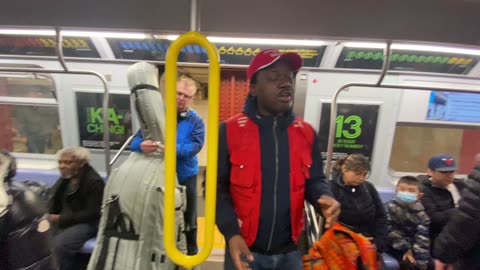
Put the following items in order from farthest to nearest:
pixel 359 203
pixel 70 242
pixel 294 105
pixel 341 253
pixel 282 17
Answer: pixel 294 105
pixel 70 242
pixel 359 203
pixel 341 253
pixel 282 17

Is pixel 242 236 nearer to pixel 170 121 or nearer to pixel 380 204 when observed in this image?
pixel 170 121

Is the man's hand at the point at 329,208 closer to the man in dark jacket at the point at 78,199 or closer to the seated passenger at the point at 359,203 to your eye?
the seated passenger at the point at 359,203

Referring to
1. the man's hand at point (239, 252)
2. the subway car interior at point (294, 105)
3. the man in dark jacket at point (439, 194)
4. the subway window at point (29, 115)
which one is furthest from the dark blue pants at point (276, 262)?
the subway window at point (29, 115)

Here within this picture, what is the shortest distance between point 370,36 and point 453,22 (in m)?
0.32

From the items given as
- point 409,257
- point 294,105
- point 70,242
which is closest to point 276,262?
point 409,257

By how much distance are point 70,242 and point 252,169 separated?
216 cm

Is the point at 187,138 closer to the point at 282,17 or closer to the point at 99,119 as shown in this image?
the point at 282,17

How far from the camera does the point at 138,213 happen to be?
6.26ft

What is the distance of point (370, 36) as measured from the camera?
136 centimetres

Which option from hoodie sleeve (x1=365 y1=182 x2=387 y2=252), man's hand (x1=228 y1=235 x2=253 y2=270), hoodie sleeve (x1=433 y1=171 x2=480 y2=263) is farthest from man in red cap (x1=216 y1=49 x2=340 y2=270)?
hoodie sleeve (x1=365 y1=182 x2=387 y2=252)

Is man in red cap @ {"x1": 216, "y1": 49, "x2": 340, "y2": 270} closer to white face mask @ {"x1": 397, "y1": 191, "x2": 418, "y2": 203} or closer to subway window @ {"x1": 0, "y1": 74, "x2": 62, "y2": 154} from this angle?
white face mask @ {"x1": 397, "y1": 191, "x2": 418, "y2": 203}

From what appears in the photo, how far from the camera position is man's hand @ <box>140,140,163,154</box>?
6.29 feet

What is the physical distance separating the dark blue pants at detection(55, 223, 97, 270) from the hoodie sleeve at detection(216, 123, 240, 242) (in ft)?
6.53

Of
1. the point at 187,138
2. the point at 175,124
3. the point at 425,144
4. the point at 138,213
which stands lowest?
the point at 138,213
